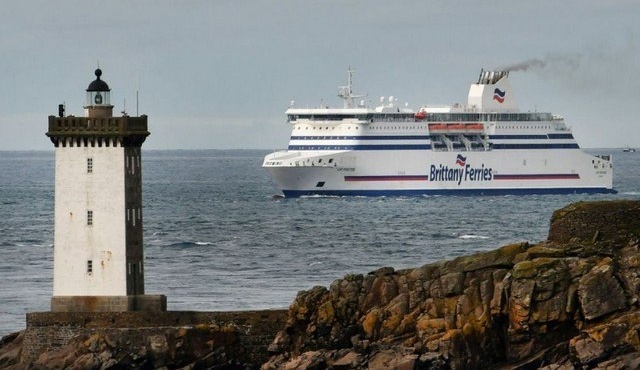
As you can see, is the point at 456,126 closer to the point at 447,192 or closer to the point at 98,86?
the point at 447,192

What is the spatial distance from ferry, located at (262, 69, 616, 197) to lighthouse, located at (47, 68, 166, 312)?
257 feet

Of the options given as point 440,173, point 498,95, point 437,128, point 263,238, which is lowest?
point 263,238

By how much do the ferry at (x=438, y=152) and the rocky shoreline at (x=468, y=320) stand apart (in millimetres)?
80446

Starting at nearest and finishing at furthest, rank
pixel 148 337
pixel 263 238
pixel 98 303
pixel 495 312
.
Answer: pixel 495 312
pixel 148 337
pixel 98 303
pixel 263 238

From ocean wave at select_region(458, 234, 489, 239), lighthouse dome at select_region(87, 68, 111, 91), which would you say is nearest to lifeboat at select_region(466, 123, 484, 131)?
ocean wave at select_region(458, 234, 489, 239)

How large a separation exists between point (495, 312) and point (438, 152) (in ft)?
306

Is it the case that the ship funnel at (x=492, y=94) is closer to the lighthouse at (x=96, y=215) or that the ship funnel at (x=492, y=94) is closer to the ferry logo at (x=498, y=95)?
the ferry logo at (x=498, y=95)

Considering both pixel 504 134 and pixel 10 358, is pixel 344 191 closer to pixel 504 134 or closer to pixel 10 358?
pixel 504 134

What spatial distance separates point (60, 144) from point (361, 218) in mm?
58930

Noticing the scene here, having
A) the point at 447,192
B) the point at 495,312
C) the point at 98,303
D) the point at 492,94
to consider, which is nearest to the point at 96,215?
the point at 98,303

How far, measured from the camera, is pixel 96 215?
41.7 meters

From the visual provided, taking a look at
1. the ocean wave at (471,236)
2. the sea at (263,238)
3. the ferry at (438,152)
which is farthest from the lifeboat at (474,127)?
the ocean wave at (471,236)

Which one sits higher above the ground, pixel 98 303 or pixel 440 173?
pixel 440 173

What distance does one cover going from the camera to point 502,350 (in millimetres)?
37406
